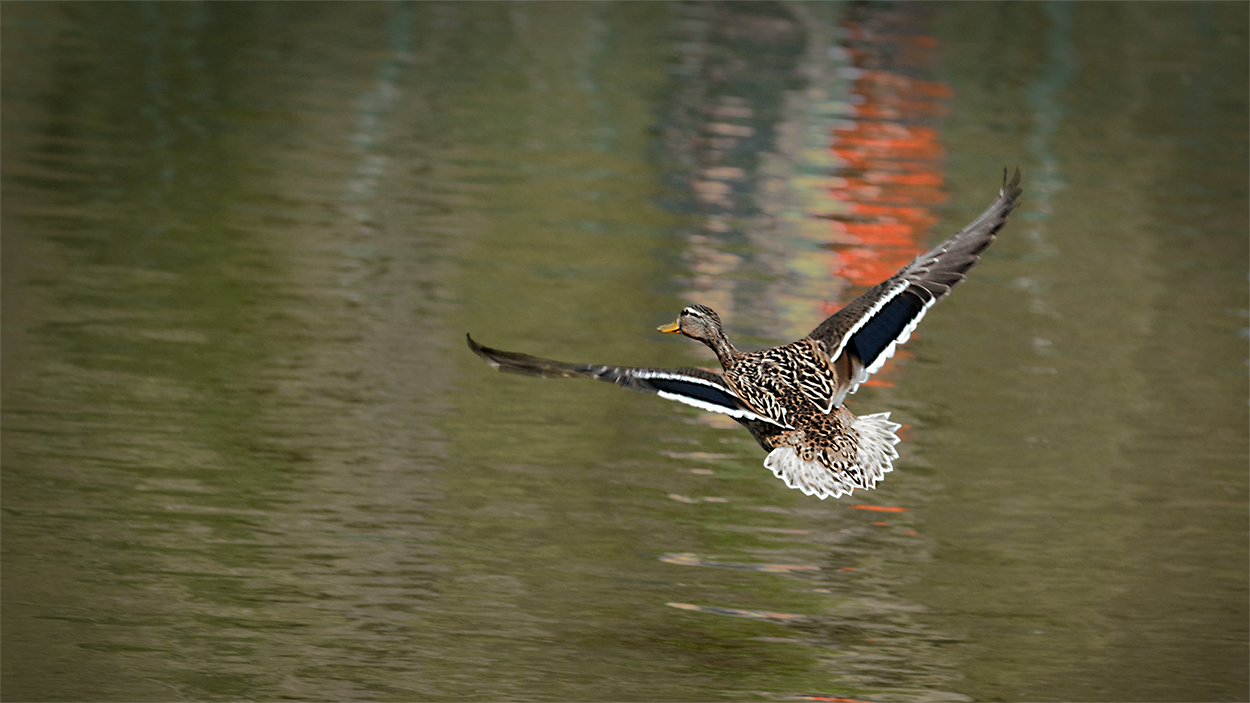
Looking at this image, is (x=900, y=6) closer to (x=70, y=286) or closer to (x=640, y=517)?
(x=70, y=286)

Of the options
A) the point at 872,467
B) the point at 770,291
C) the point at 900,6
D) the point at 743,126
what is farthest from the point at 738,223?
the point at 900,6

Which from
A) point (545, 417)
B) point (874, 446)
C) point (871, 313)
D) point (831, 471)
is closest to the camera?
point (831, 471)

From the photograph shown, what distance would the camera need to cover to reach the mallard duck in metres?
6.83

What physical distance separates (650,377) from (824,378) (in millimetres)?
1008

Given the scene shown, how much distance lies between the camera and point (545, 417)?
11.1 m

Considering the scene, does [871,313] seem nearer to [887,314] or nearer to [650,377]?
[887,314]

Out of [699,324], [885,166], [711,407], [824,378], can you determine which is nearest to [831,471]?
[824,378]

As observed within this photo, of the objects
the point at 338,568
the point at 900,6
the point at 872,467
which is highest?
the point at 872,467

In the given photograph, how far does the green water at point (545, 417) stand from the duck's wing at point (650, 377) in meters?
1.44

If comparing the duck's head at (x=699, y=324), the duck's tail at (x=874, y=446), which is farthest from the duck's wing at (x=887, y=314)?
the duck's head at (x=699, y=324)

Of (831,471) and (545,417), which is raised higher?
(831,471)

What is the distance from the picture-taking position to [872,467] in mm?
6992

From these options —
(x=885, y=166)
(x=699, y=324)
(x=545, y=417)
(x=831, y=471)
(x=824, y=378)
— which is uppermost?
(x=699, y=324)

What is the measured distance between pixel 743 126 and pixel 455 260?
7952 millimetres
